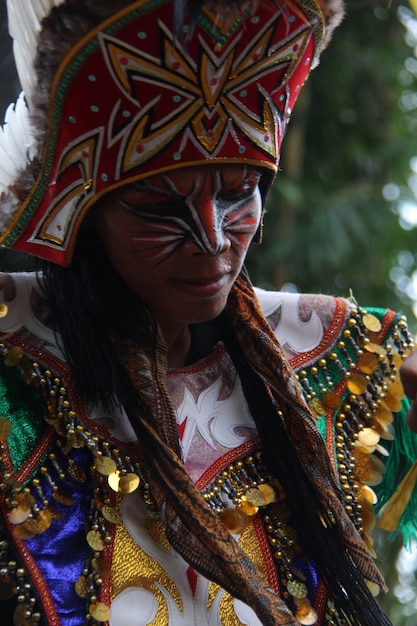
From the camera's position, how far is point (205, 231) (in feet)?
4.95

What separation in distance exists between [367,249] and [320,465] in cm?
287

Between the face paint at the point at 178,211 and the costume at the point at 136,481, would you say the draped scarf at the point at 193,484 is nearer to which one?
the costume at the point at 136,481

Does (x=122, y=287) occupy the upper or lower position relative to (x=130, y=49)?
lower

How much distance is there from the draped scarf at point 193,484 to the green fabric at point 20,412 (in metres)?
0.14

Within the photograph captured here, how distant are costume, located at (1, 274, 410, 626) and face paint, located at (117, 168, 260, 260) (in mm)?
274

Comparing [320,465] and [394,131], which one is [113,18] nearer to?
[320,465]

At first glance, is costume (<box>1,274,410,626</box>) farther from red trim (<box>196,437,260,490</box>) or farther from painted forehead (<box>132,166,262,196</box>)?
painted forehead (<box>132,166,262,196</box>)

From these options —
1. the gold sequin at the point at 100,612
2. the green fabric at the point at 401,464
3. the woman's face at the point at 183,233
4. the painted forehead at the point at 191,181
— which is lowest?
the green fabric at the point at 401,464

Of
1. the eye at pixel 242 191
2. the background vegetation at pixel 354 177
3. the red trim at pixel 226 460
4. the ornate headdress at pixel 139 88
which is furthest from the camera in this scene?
the background vegetation at pixel 354 177

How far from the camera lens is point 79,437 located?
159 centimetres

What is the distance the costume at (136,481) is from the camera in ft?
4.97

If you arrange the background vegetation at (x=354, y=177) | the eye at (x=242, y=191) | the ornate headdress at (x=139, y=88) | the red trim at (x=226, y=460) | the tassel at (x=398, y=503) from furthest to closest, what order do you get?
the background vegetation at (x=354, y=177), the tassel at (x=398, y=503), the red trim at (x=226, y=460), the eye at (x=242, y=191), the ornate headdress at (x=139, y=88)

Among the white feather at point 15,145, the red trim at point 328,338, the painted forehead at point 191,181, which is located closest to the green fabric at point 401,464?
the red trim at point 328,338

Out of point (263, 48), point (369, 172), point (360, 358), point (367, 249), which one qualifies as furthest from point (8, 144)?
point (369, 172)
